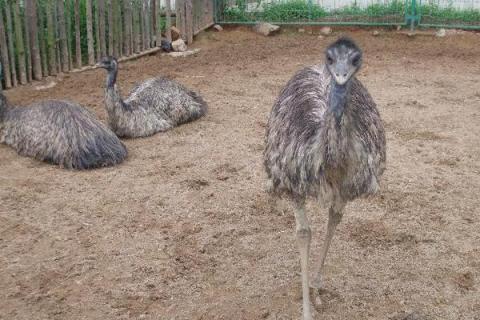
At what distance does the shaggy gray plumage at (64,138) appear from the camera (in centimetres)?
476

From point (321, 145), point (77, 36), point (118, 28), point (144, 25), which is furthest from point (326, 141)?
point (144, 25)

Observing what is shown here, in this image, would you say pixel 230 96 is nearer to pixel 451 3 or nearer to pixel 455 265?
pixel 455 265

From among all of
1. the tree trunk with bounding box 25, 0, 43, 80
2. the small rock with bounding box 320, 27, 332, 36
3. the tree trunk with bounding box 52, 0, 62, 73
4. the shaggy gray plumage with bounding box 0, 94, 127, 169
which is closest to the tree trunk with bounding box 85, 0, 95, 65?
the tree trunk with bounding box 52, 0, 62, 73

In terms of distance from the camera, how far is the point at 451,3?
9461mm

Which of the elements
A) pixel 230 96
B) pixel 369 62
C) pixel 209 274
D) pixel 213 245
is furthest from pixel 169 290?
pixel 369 62

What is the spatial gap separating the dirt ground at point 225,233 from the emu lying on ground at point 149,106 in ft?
0.46

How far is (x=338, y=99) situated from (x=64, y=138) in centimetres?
299

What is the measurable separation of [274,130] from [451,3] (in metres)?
7.43

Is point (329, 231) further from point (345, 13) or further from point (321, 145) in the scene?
point (345, 13)

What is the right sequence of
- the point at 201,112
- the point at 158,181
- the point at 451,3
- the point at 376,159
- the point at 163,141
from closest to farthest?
1. the point at 376,159
2. the point at 158,181
3. the point at 163,141
4. the point at 201,112
5. the point at 451,3

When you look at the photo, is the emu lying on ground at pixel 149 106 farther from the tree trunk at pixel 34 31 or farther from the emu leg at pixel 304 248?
the emu leg at pixel 304 248

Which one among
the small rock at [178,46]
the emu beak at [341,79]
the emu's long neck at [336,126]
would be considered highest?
the emu beak at [341,79]

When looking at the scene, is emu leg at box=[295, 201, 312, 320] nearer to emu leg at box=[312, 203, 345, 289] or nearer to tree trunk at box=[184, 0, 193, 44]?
emu leg at box=[312, 203, 345, 289]

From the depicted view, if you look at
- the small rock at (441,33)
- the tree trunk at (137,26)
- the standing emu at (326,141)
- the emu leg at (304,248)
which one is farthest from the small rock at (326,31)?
the emu leg at (304,248)
